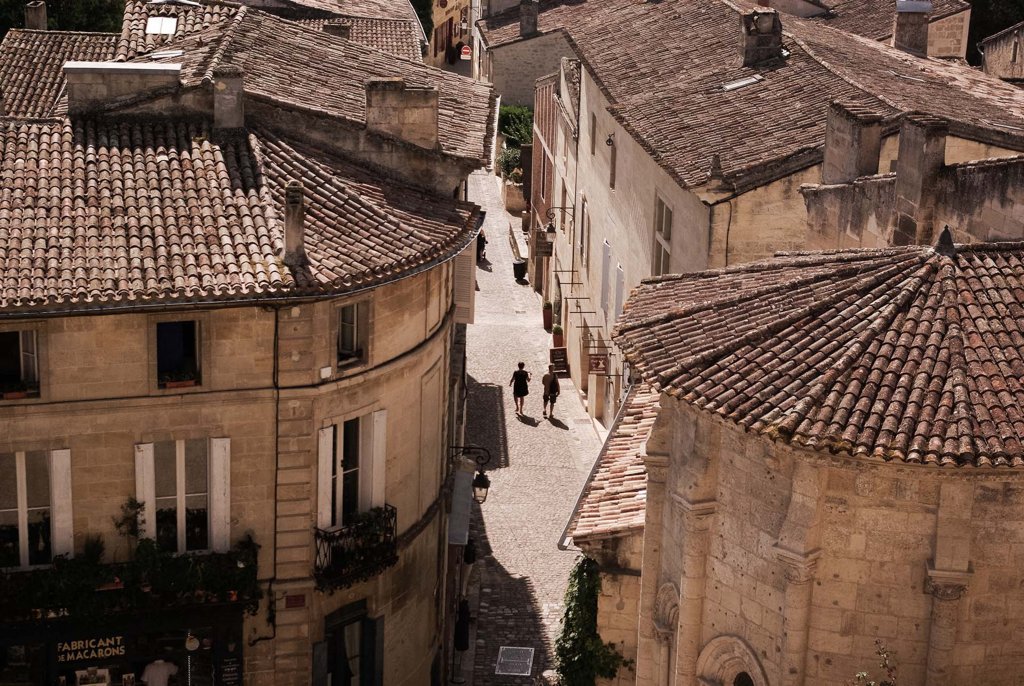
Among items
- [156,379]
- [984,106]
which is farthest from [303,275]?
[984,106]

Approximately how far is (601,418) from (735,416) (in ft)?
91.4

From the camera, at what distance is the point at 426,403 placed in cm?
3033

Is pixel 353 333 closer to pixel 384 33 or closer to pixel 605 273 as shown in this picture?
pixel 605 273

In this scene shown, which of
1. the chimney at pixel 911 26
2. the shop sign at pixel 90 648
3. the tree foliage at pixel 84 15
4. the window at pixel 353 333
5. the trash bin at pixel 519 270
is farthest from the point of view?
the trash bin at pixel 519 270

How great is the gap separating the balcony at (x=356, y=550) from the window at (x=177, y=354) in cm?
339

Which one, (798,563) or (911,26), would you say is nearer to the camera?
(798,563)

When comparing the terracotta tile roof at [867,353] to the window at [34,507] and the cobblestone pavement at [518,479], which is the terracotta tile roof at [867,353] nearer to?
the window at [34,507]

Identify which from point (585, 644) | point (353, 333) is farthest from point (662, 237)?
point (585, 644)

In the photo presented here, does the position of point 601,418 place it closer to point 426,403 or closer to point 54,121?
point 426,403

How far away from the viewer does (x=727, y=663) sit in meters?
22.2

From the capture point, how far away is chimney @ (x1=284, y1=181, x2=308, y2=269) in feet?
84.2

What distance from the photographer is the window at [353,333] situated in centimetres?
2783

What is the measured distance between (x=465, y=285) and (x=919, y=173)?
10.8m

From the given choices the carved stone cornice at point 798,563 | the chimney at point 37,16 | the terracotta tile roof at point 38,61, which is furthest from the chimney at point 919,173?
the chimney at point 37,16
